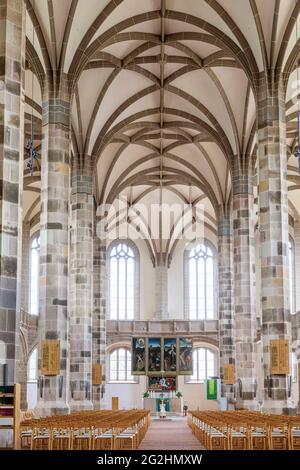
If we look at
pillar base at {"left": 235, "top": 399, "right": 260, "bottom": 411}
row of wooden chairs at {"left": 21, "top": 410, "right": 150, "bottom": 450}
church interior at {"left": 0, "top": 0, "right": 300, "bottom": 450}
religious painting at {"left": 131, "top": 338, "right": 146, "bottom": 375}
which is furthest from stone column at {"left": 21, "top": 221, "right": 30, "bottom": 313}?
row of wooden chairs at {"left": 21, "top": 410, "right": 150, "bottom": 450}

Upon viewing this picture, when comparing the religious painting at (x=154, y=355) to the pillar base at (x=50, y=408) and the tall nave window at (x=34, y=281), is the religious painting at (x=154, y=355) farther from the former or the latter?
the pillar base at (x=50, y=408)

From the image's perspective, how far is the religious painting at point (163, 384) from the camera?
46094 mm

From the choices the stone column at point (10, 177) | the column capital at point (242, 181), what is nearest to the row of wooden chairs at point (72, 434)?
the stone column at point (10, 177)

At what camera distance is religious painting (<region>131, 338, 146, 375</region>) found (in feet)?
151

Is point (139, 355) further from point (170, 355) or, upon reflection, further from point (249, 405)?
point (249, 405)

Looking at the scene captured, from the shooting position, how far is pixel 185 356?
4662cm

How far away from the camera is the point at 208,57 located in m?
28.9

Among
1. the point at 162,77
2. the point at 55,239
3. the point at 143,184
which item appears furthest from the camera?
the point at 143,184

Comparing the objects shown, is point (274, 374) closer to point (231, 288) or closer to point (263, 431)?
point (263, 431)

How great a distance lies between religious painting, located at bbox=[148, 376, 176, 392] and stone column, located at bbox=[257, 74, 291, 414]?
2353cm

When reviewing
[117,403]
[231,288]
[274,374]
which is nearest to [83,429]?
[274,374]

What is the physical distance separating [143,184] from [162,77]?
14461mm

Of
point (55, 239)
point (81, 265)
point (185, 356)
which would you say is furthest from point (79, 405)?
point (185, 356)

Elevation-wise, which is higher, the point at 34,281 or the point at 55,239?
the point at 34,281
